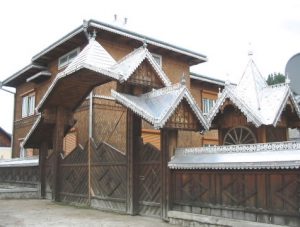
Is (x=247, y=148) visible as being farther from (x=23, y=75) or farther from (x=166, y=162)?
(x=23, y=75)

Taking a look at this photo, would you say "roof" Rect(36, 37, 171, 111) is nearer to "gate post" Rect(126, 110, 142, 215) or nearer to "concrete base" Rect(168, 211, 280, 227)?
"gate post" Rect(126, 110, 142, 215)

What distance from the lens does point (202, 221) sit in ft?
28.2

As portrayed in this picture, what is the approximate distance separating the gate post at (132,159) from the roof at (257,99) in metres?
2.03

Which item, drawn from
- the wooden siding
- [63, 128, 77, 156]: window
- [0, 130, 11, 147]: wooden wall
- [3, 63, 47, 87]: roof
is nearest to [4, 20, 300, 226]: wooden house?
[63, 128, 77, 156]: window

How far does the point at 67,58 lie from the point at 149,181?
10.9 metres

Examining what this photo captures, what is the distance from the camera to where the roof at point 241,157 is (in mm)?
7172

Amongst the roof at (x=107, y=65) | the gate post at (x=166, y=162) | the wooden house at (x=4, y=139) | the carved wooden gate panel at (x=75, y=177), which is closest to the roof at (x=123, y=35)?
the roof at (x=107, y=65)

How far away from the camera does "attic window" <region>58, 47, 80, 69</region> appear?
62.3 ft

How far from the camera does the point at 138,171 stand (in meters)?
10.9

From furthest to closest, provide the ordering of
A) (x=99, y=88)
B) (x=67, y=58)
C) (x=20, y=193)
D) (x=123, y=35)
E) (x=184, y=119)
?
(x=67, y=58), (x=123, y=35), (x=99, y=88), (x=20, y=193), (x=184, y=119)

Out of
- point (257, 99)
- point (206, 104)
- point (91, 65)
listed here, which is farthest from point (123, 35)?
point (206, 104)

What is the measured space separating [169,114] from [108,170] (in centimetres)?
352

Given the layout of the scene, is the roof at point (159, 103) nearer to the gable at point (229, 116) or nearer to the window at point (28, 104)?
the gable at point (229, 116)

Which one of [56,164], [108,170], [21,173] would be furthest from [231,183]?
[21,173]
